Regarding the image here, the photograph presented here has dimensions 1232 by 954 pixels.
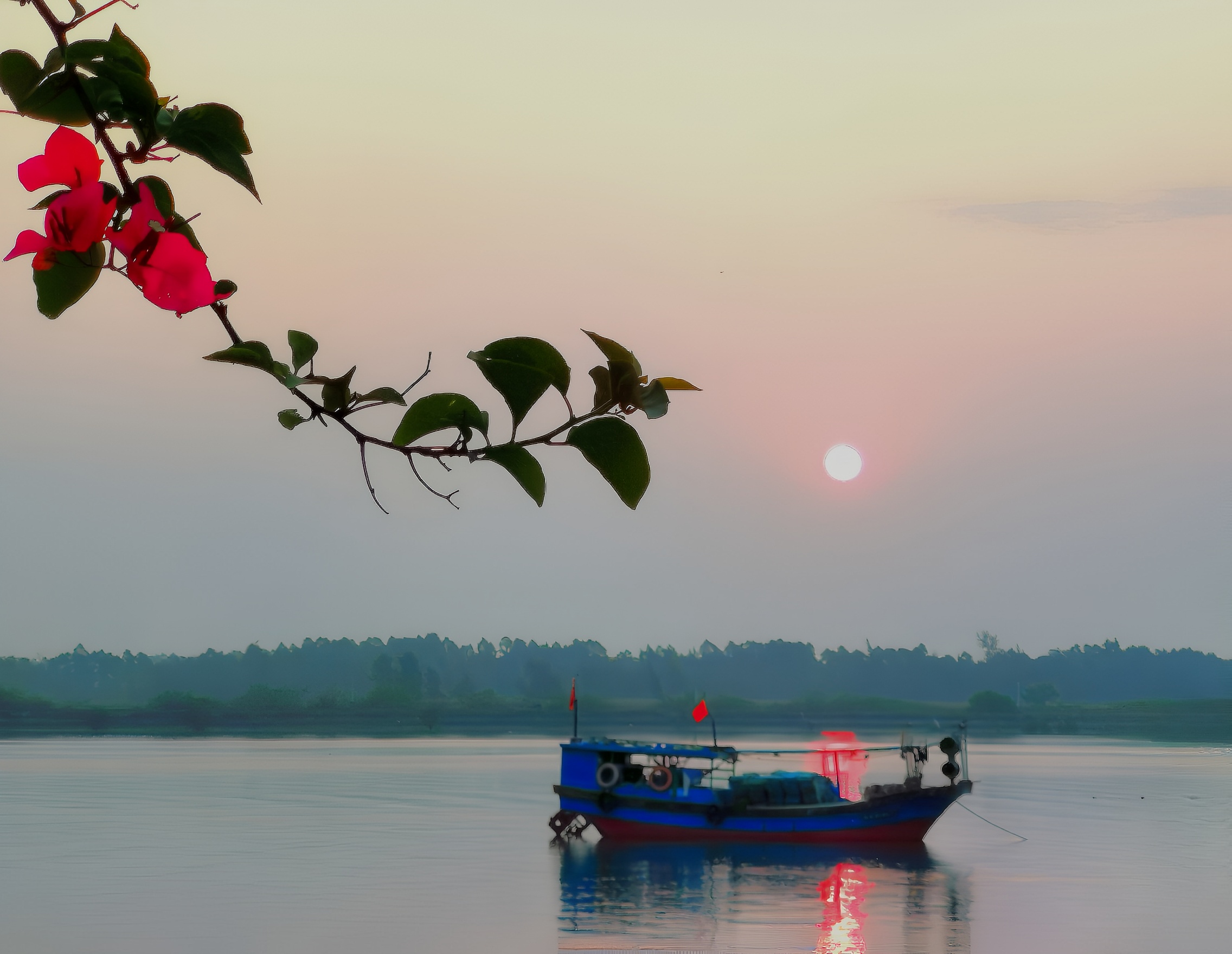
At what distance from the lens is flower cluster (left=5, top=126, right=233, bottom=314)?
88 centimetres

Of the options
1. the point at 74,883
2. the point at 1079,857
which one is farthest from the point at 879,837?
the point at 74,883

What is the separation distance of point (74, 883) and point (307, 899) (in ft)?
30.1

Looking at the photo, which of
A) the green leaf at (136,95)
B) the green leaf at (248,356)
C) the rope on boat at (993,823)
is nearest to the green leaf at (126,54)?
the green leaf at (136,95)

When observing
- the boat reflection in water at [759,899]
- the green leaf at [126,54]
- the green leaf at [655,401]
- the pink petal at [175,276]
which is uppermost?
the green leaf at [126,54]

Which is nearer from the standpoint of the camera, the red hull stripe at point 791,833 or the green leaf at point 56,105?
the green leaf at point 56,105

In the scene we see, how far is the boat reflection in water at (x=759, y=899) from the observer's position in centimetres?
3312

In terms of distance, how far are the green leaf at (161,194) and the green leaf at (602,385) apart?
369 millimetres

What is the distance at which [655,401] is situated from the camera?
1.00 m

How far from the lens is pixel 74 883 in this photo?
41.8 m

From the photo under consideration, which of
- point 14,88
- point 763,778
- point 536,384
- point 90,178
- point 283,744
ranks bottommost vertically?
point 283,744

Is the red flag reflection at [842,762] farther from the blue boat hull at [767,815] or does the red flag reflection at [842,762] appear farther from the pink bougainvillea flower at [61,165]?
→ the pink bougainvillea flower at [61,165]

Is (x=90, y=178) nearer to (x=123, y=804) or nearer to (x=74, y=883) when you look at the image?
(x=74, y=883)

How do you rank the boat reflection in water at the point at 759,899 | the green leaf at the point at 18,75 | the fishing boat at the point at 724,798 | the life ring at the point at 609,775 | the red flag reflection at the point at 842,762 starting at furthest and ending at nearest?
the life ring at the point at 609,775, the red flag reflection at the point at 842,762, the fishing boat at the point at 724,798, the boat reflection in water at the point at 759,899, the green leaf at the point at 18,75

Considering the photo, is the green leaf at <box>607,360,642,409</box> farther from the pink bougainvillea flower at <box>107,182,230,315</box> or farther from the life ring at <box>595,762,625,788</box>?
the life ring at <box>595,762,625,788</box>
